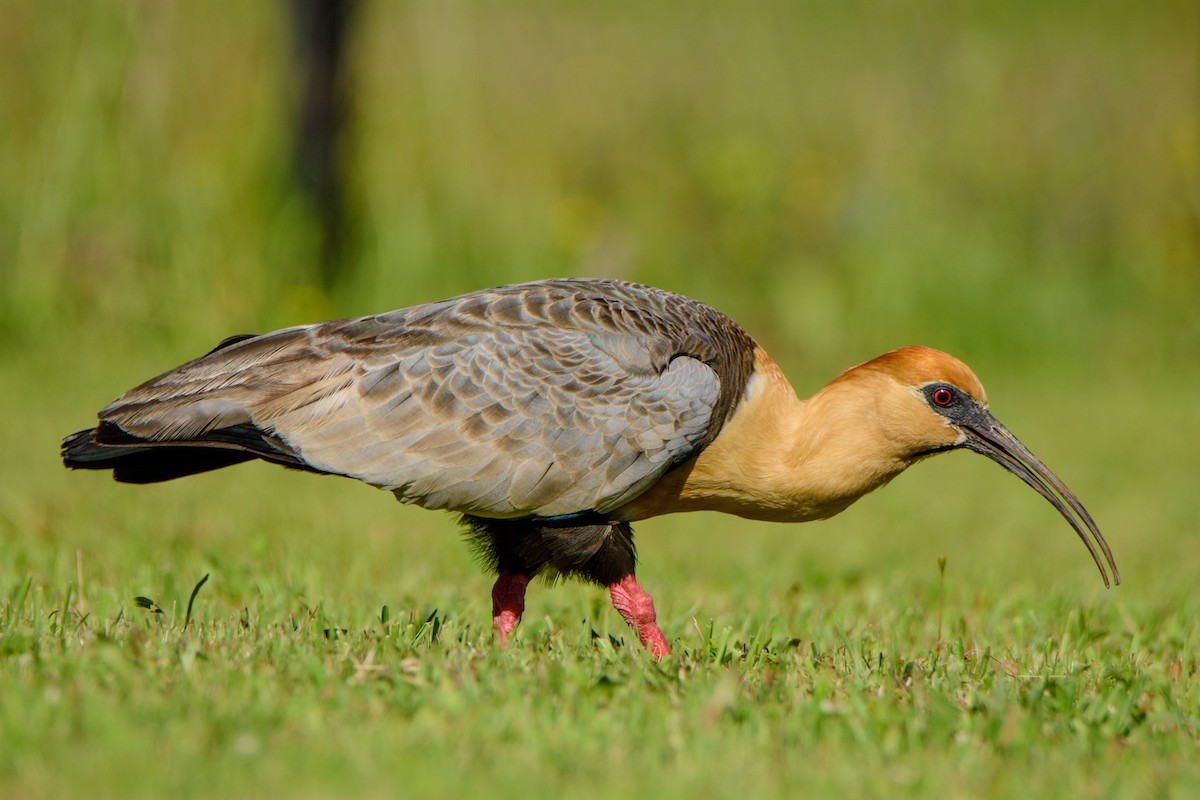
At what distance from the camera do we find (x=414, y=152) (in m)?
11.4

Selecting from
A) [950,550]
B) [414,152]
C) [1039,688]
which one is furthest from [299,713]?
[414,152]

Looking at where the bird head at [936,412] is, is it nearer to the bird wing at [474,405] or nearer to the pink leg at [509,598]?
the bird wing at [474,405]

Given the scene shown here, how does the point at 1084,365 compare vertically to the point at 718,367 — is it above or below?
above

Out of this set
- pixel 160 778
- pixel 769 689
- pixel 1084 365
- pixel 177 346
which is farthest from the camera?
pixel 1084 365

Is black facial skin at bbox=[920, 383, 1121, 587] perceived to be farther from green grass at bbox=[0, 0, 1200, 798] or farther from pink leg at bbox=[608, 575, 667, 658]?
pink leg at bbox=[608, 575, 667, 658]

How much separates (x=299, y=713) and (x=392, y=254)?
25.4ft

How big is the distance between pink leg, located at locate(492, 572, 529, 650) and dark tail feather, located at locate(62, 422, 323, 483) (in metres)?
0.74

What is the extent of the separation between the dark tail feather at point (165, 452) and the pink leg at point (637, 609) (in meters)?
1.07

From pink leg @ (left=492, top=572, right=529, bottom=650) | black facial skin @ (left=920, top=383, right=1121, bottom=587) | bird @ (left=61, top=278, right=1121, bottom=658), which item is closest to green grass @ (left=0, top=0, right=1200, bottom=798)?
pink leg @ (left=492, top=572, right=529, bottom=650)

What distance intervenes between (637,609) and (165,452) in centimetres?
163

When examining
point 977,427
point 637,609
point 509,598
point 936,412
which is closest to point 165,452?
point 509,598

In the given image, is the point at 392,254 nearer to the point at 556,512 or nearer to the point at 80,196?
the point at 80,196

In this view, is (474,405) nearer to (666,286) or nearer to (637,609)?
(637,609)

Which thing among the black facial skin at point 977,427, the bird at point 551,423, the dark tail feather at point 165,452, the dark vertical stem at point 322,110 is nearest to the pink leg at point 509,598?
the bird at point 551,423
